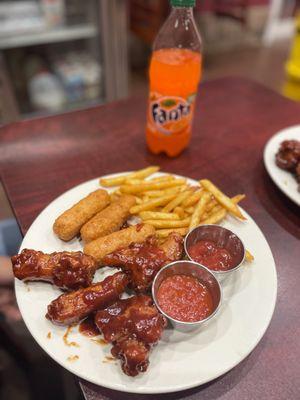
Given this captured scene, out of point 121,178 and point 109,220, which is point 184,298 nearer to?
point 109,220

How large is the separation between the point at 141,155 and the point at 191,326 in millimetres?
1343

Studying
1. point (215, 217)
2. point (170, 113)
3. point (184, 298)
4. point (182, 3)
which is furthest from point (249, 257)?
point (182, 3)

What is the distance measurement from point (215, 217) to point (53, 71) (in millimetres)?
3794

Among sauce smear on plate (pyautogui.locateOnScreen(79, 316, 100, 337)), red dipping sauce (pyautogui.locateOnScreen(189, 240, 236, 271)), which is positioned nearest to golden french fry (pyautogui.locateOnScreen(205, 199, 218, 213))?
red dipping sauce (pyautogui.locateOnScreen(189, 240, 236, 271))

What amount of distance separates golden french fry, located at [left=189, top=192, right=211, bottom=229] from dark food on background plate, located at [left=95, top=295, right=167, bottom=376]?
51 cm

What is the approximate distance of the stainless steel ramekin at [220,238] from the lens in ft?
5.24

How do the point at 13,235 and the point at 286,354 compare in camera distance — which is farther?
the point at 13,235

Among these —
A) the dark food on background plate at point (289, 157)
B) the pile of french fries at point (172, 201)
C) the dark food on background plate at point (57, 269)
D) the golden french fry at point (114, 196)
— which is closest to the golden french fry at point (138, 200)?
the pile of french fries at point (172, 201)

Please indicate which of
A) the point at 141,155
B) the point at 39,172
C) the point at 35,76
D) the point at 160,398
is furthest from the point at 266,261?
the point at 35,76

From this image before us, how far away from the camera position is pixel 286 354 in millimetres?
1398

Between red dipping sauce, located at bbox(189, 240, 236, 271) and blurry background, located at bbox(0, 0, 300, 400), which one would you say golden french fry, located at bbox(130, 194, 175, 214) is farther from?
blurry background, located at bbox(0, 0, 300, 400)

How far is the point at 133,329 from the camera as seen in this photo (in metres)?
1.28

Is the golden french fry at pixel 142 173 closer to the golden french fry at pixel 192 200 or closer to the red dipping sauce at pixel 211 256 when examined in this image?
the golden french fry at pixel 192 200

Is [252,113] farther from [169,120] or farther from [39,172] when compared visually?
[39,172]
